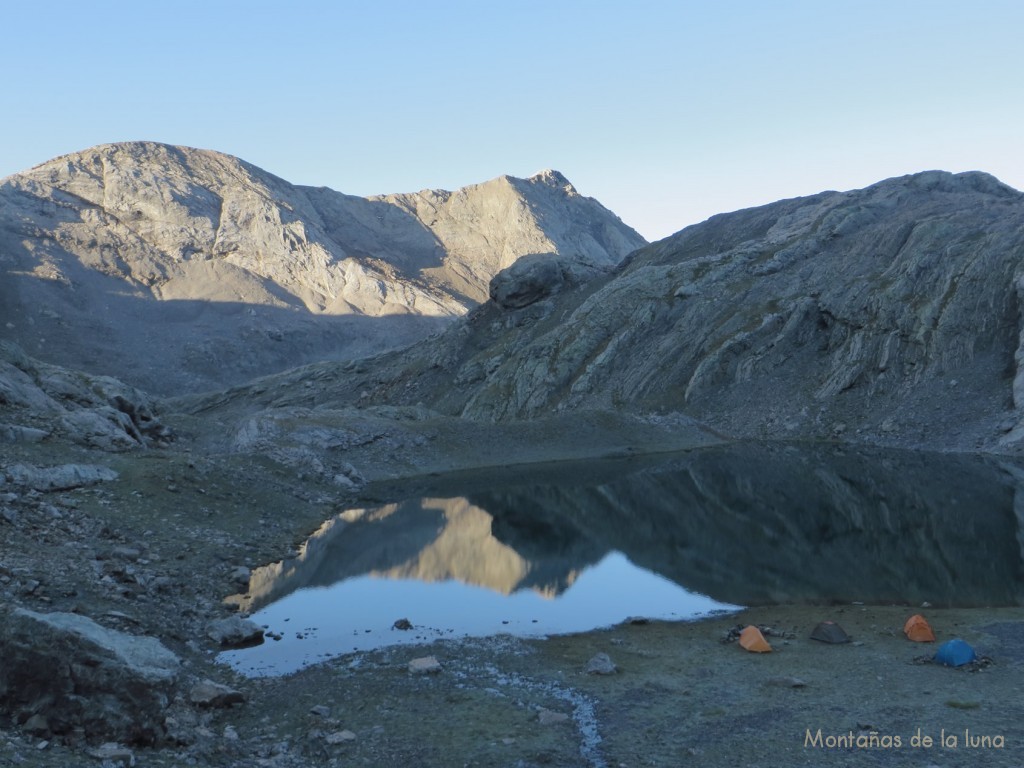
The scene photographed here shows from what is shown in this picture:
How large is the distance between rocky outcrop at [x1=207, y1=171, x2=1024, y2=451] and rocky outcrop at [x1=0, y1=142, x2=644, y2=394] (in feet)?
94.7

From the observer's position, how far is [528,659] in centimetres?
2302

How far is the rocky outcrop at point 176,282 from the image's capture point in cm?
14738

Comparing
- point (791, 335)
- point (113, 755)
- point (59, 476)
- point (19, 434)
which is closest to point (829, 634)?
point (113, 755)

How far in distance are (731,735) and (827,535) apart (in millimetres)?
25877

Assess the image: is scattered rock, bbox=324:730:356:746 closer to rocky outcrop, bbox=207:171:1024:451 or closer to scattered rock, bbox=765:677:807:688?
scattered rock, bbox=765:677:807:688

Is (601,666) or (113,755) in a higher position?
(113,755)

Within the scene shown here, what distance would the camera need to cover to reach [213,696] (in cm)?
1852

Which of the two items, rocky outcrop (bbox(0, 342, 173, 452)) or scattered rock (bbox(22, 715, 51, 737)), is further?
rocky outcrop (bbox(0, 342, 173, 452))

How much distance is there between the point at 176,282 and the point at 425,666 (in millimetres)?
169803

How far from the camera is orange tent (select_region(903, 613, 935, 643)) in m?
23.8

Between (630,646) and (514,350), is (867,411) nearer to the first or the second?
(514,350)

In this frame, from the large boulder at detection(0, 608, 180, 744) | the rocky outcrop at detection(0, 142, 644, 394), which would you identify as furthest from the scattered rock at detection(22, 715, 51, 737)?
the rocky outcrop at detection(0, 142, 644, 394)

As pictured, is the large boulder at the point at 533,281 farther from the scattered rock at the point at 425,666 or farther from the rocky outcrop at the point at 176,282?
the scattered rock at the point at 425,666

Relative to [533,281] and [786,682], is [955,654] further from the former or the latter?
[533,281]
